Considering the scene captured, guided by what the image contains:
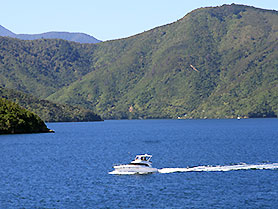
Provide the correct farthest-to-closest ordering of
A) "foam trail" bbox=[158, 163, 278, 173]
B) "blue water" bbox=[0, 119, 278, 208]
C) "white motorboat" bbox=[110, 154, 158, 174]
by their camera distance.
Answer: "foam trail" bbox=[158, 163, 278, 173]
"white motorboat" bbox=[110, 154, 158, 174]
"blue water" bbox=[0, 119, 278, 208]

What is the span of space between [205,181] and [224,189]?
27.2 feet

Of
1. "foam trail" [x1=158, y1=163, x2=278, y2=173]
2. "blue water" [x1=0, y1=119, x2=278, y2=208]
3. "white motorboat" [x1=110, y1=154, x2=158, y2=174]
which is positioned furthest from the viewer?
"foam trail" [x1=158, y1=163, x2=278, y2=173]

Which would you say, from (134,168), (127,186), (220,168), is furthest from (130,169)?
(220,168)

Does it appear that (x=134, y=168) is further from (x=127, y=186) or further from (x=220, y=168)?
(x=220, y=168)

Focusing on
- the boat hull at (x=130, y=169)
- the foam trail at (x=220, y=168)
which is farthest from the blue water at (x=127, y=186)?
the foam trail at (x=220, y=168)

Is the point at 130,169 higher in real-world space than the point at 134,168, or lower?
lower

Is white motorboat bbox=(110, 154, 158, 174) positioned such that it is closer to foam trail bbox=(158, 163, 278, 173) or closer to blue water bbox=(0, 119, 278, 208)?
blue water bbox=(0, 119, 278, 208)

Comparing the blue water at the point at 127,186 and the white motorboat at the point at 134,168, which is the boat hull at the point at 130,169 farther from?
the blue water at the point at 127,186

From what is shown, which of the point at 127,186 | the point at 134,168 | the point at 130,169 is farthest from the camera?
the point at 134,168

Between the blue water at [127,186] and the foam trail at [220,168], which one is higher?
the foam trail at [220,168]

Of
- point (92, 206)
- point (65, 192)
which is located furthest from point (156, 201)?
point (65, 192)

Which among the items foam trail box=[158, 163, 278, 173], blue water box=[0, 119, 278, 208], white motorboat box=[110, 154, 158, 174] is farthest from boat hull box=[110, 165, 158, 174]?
foam trail box=[158, 163, 278, 173]

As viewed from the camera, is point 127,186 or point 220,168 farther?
point 220,168

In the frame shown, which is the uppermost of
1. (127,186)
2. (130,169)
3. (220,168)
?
(220,168)
